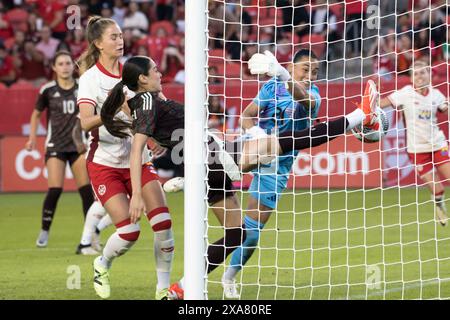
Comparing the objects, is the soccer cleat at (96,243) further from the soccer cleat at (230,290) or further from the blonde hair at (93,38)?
the soccer cleat at (230,290)

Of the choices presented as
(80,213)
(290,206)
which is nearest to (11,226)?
(80,213)

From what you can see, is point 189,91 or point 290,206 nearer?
point 189,91

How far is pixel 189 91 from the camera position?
21.6 feet

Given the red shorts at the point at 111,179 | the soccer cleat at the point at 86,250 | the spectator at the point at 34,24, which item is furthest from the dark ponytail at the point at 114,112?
the spectator at the point at 34,24

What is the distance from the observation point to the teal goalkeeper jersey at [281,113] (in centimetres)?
838

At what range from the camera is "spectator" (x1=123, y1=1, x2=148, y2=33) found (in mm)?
20859

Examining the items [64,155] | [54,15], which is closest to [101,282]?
[64,155]

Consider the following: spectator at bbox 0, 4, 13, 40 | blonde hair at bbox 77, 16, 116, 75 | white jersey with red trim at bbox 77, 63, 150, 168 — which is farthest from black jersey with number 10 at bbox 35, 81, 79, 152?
spectator at bbox 0, 4, 13, 40

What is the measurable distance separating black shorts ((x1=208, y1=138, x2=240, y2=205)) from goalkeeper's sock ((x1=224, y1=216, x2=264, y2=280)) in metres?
0.60

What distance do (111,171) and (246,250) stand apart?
126cm

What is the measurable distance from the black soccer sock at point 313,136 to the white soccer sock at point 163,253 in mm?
1136

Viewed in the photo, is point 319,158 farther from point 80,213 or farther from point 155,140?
point 155,140

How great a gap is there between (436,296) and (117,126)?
282 centimetres

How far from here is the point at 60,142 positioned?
11.8 metres
